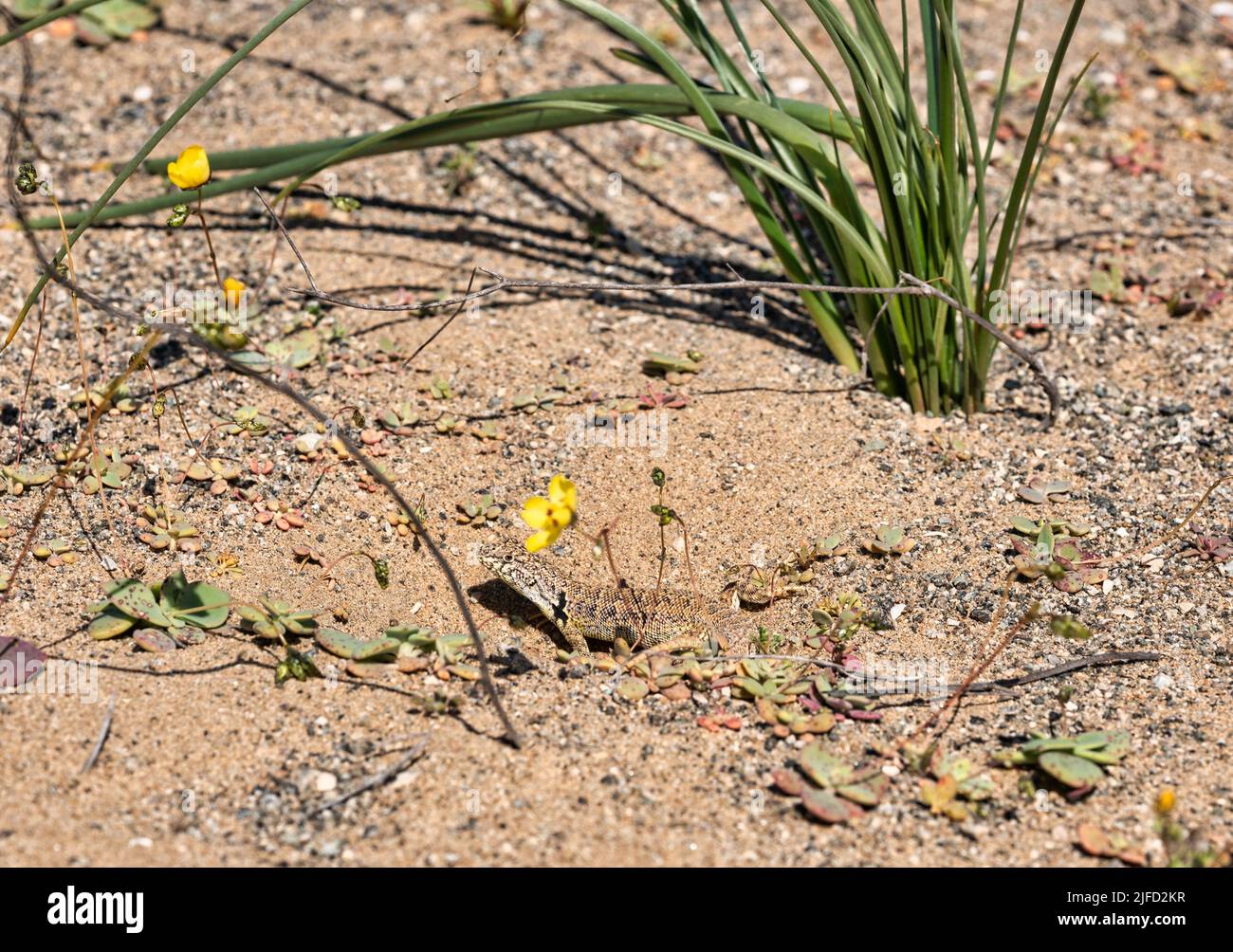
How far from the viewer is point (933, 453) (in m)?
2.75

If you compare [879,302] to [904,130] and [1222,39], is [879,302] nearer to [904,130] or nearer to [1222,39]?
[904,130]

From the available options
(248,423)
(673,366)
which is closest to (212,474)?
(248,423)

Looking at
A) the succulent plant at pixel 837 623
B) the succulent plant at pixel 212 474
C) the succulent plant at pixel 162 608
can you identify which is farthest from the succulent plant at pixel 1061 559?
the succulent plant at pixel 212 474

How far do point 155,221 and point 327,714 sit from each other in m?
2.05

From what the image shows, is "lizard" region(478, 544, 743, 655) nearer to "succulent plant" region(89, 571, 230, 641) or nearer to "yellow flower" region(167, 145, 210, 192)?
"succulent plant" region(89, 571, 230, 641)

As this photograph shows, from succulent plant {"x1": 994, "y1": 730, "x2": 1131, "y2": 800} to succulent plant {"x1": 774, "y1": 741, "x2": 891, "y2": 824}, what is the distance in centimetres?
23

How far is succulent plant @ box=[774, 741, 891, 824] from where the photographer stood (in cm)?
188

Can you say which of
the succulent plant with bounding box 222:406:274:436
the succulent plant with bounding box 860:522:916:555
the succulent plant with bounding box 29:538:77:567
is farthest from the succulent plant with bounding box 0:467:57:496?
the succulent plant with bounding box 860:522:916:555

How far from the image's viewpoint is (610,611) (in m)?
2.37

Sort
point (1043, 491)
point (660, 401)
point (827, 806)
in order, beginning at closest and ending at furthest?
point (827, 806), point (1043, 491), point (660, 401)

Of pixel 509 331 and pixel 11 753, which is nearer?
pixel 11 753

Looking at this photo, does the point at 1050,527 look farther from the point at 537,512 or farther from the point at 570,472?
the point at 537,512

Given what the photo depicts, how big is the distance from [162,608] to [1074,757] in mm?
1649
